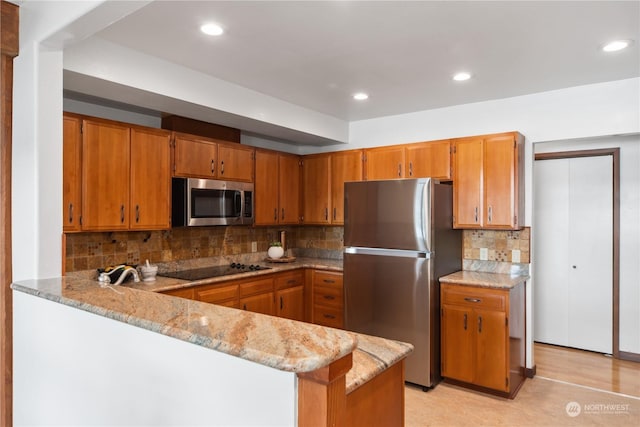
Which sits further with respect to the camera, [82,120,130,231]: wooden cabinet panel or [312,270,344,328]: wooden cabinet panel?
[312,270,344,328]: wooden cabinet panel

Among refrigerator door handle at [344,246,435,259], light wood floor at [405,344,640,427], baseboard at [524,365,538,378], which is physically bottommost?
light wood floor at [405,344,640,427]

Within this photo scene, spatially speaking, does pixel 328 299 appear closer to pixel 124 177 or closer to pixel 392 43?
pixel 124 177

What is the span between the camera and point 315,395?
0.93 m

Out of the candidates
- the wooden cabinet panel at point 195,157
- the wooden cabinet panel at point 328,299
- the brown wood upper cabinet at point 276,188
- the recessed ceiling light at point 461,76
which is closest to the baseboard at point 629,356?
the wooden cabinet panel at point 328,299

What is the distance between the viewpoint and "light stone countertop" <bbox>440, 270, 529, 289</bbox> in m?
3.25

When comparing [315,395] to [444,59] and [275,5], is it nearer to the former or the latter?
[275,5]

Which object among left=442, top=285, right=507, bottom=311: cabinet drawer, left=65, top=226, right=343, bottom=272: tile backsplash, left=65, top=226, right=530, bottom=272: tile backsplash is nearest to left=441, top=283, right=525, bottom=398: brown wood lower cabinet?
left=442, top=285, right=507, bottom=311: cabinet drawer

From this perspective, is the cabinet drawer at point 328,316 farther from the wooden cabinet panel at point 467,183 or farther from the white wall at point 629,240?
the white wall at point 629,240

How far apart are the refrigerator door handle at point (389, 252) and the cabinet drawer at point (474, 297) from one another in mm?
341

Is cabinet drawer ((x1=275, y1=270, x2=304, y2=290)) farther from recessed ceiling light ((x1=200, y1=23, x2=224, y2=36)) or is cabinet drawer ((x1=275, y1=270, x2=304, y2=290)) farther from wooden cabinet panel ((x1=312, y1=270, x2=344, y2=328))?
recessed ceiling light ((x1=200, y1=23, x2=224, y2=36))

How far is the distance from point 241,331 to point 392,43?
2.08 m

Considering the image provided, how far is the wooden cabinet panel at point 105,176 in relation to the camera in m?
2.89

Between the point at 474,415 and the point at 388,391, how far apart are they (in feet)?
6.62

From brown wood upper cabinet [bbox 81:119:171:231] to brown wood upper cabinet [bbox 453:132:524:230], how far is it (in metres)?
2.55
